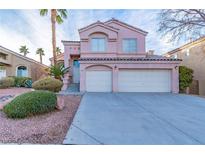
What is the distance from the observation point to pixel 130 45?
20.9 m

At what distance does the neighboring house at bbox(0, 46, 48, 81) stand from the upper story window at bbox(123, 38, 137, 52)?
11.7m

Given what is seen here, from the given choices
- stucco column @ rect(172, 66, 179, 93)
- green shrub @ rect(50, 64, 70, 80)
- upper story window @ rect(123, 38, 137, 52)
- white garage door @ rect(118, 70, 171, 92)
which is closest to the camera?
stucco column @ rect(172, 66, 179, 93)

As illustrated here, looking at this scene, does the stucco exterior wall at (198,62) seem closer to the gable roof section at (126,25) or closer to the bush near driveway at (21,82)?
the gable roof section at (126,25)

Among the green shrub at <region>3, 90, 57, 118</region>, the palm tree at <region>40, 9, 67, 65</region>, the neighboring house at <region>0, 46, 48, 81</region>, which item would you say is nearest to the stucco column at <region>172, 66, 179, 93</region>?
the green shrub at <region>3, 90, 57, 118</region>

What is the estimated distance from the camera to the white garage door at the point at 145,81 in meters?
16.9

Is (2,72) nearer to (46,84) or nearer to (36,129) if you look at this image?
(46,84)

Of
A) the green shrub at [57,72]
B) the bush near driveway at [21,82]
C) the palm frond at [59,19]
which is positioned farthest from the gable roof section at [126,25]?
the bush near driveway at [21,82]

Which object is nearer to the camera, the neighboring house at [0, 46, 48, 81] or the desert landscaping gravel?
the desert landscaping gravel

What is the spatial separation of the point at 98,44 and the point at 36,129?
15285 mm

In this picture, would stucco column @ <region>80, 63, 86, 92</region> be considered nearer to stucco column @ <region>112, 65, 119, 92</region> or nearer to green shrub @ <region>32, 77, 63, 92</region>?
green shrub @ <region>32, 77, 63, 92</region>

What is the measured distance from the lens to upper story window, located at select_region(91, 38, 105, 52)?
64.6 ft

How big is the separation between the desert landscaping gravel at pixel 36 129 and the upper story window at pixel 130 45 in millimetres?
14913

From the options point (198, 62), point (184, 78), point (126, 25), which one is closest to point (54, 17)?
point (126, 25)
